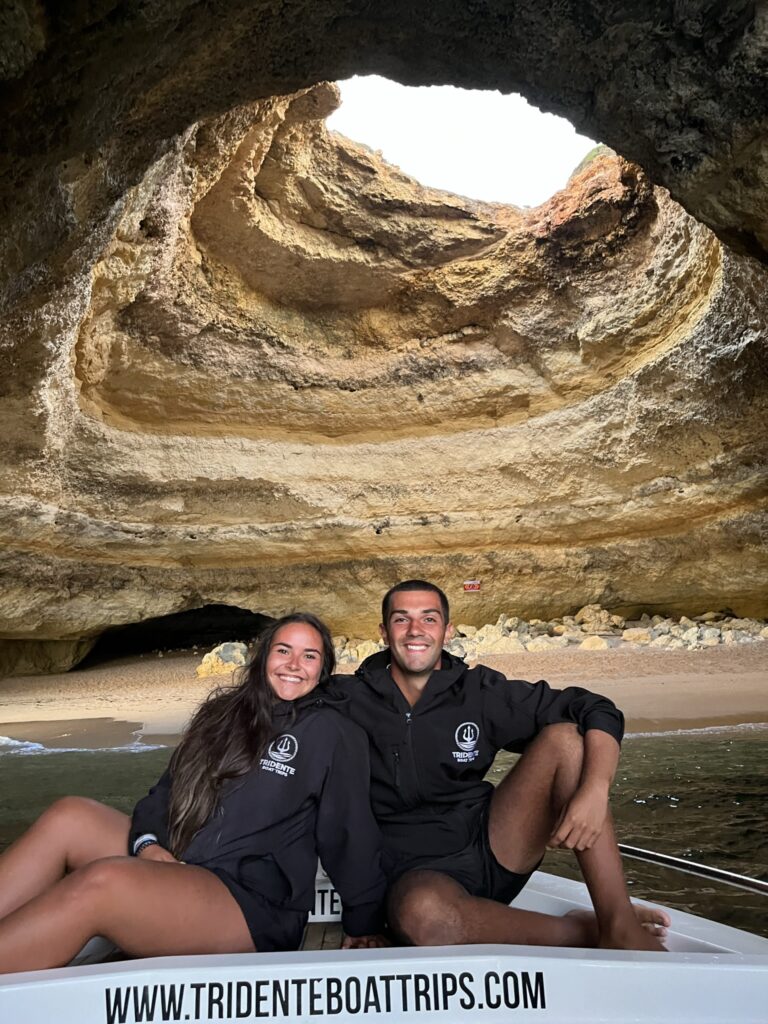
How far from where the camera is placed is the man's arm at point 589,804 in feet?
6.14

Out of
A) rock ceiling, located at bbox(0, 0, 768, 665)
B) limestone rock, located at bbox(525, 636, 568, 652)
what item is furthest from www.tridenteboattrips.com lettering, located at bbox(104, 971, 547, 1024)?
limestone rock, located at bbox(525, 636, 568, 652)

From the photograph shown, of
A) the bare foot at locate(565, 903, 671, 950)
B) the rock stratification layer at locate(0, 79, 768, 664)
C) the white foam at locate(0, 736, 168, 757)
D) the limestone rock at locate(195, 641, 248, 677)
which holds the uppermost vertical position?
the rock stratification layer at locate(0, 79, 768, 664)

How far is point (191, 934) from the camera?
1.75 metres

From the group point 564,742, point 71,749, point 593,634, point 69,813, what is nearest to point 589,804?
point 564,742

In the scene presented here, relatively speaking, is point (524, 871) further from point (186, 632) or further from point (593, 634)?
point (186, 632)

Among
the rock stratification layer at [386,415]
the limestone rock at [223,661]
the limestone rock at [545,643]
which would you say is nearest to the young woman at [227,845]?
the rock stratification layer at [386,415]

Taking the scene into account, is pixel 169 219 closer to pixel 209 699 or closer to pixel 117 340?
pixel 117 340

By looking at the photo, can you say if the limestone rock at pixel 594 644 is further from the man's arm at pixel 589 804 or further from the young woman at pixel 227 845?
the young woman at pixel 227 845

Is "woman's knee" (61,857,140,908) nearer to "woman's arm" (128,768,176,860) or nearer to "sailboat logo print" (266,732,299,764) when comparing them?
"woman's arm" (128,768,176,860)

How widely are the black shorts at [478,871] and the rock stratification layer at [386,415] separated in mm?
8017

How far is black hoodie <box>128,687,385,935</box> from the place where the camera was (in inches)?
75.2

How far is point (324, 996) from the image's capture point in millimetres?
1624

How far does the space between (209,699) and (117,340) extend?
8.55 metres

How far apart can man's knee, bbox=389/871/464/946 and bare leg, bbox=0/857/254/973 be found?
0.39m
